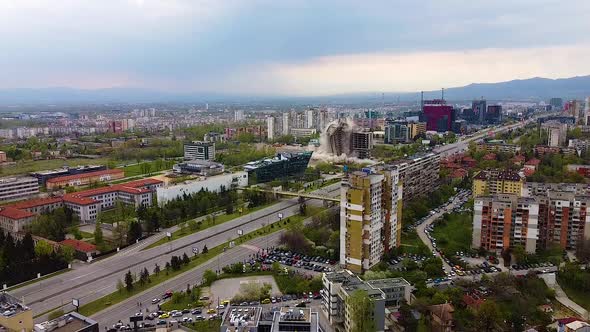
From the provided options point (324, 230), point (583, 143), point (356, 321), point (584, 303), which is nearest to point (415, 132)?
point (583, 143)

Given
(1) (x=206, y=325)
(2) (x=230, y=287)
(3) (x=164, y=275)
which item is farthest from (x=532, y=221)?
(3) (x=164, y=275)

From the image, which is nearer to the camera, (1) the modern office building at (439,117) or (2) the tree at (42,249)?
(2) the tree at (42,249)

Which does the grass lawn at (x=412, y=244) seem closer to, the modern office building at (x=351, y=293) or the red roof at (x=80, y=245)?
the modern office building at (x=351, y=293)

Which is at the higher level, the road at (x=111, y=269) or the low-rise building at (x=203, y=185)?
the low-rise building at (x=203, y=185)

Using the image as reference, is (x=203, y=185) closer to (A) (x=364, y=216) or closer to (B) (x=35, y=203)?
(B) (x=35, y=203)

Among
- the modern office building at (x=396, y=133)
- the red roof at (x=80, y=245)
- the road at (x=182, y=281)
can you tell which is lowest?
the road at (x=182, y=281)

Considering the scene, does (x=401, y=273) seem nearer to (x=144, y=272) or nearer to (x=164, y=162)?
(x=144, y=272)

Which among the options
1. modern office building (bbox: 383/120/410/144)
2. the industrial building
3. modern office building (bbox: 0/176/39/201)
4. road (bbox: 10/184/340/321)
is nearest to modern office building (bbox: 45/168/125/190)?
modern office building (bbox: 0/176/39/201)

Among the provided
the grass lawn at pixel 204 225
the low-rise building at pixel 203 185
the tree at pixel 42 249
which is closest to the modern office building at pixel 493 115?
the low-rise building at pixel 203 185
